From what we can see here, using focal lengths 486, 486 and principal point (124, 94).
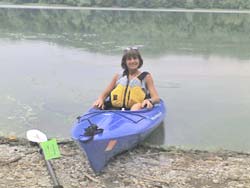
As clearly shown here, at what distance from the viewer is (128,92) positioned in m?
5.95

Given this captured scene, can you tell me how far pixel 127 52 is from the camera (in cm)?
571

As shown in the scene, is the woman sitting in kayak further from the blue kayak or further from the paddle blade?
the paddle blade

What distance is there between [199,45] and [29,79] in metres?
8.55

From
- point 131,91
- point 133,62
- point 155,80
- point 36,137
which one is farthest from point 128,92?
point 155,80

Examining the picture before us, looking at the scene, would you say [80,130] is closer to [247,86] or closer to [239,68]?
[247,86]

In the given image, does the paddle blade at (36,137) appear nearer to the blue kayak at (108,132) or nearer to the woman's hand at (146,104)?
the blue kayak at (108,132)

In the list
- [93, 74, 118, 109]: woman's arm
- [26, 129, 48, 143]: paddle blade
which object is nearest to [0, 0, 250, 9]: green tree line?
[93, 74, 118, 109]: woman's arm

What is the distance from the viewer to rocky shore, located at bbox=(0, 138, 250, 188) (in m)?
4.45

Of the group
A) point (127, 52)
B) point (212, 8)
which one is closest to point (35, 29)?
point (127, 52)

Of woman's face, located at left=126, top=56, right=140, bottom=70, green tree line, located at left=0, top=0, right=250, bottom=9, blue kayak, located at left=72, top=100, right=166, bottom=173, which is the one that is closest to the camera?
blue kayak, located at left=72, top=100, right=166, bottom=173

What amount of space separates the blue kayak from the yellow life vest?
26cm

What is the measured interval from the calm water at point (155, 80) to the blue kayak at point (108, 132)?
0.88 m

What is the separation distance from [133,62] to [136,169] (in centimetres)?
149

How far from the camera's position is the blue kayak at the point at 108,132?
181 inches
